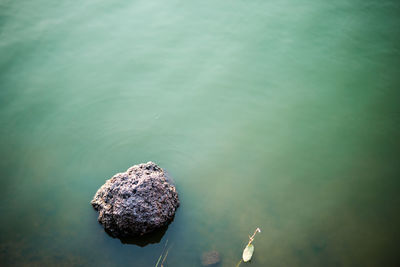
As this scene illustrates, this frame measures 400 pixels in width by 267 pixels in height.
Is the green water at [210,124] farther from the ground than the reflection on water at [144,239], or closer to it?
farther from the ground

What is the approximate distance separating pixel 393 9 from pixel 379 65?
51.0 inches

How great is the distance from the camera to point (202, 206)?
2510 mm

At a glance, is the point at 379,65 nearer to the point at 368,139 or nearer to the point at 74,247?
the point at 368,139

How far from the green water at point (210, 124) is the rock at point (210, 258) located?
0.05 m

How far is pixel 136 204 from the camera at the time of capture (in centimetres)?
218

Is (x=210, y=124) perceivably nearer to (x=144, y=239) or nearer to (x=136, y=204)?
(x=136, y=204)

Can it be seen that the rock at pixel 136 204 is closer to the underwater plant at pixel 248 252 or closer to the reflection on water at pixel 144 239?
the reflection on water at pixel 144 239

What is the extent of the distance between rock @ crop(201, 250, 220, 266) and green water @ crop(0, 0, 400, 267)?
5cm

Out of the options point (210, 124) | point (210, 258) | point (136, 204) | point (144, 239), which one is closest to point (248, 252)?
point (210, 258)

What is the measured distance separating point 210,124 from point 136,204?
4.23ft

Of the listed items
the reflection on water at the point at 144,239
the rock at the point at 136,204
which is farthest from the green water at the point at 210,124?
the rock at the point at 136,204

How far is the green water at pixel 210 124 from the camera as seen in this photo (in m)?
2.36

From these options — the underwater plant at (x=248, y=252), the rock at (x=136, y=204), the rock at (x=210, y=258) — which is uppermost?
the rock at (x=136, y=204)

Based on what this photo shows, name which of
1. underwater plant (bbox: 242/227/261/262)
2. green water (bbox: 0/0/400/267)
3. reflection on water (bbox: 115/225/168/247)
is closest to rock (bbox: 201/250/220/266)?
green water (bbox: 0/0/400/267)
